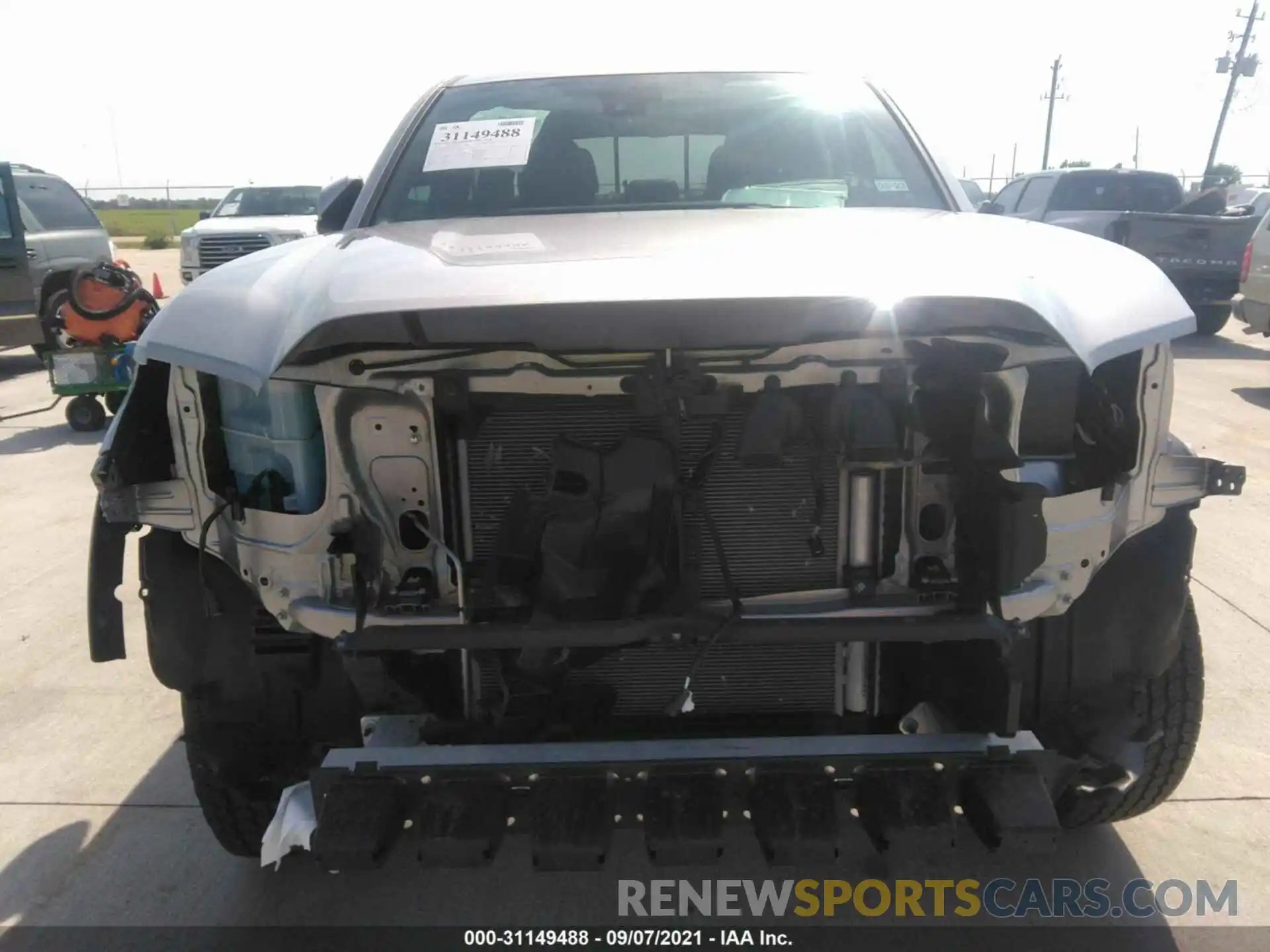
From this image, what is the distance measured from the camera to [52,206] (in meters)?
10.6

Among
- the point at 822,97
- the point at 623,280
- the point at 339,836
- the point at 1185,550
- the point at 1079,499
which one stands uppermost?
the point at 822,97

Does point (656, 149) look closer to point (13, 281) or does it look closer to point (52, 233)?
point (13, 281)

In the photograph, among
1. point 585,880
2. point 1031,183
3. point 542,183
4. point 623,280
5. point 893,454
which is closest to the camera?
point 623,280

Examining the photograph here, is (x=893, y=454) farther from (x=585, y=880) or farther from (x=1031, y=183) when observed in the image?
(x=1031, y=183)

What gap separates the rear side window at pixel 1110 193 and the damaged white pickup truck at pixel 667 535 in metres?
10.6

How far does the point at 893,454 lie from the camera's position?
1.98 m

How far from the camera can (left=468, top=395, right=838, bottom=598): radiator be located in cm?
206

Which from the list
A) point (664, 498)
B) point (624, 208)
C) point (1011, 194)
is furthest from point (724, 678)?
point (1011, 194)

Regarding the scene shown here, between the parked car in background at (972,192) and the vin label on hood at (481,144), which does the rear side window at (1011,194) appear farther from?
the vin label on hood at (481,144)

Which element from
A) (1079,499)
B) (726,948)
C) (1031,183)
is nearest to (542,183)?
(1079,499)

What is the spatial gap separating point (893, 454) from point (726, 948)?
1.20 m

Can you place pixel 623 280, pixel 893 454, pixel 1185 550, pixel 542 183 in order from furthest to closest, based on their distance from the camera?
pixel 542 183
pixel 1185 550
pixel 893 454
pixel 623 280

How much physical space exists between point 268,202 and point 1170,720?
15.6 metres

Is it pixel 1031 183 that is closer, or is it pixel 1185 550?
pixel 1185 550
